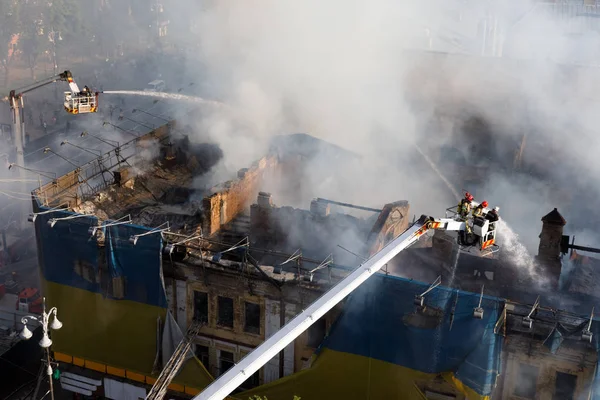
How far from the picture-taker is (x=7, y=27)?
60594mm

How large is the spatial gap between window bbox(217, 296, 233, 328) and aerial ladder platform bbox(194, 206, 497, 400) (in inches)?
219

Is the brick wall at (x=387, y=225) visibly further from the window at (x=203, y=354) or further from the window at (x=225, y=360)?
the window at (x=203, y=354)

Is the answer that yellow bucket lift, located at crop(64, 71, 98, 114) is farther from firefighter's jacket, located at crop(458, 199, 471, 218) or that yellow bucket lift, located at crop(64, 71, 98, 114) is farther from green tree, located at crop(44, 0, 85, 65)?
green tree, located at crop(44, 0, 85, 65)

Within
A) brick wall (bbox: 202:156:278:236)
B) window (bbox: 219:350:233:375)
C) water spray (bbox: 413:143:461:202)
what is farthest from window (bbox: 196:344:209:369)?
water spray (bbox: 413:143:461:202)

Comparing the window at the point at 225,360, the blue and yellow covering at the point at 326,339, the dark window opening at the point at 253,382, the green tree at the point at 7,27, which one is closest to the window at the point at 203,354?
the window at the point at 225,360

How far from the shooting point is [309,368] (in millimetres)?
17312

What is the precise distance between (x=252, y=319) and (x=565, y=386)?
23.9ft

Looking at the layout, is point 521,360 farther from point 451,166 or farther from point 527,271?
point 451,166

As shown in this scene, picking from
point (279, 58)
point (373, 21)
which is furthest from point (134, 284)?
point (373, 21)

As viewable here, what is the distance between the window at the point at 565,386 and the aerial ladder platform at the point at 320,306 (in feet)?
14.1

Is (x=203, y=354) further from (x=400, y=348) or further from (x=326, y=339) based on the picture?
(x=400, y=348)

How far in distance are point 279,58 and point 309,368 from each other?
2294cm

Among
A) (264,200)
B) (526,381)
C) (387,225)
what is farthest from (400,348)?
(264,200)

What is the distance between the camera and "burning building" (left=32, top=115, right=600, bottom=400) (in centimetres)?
1589
